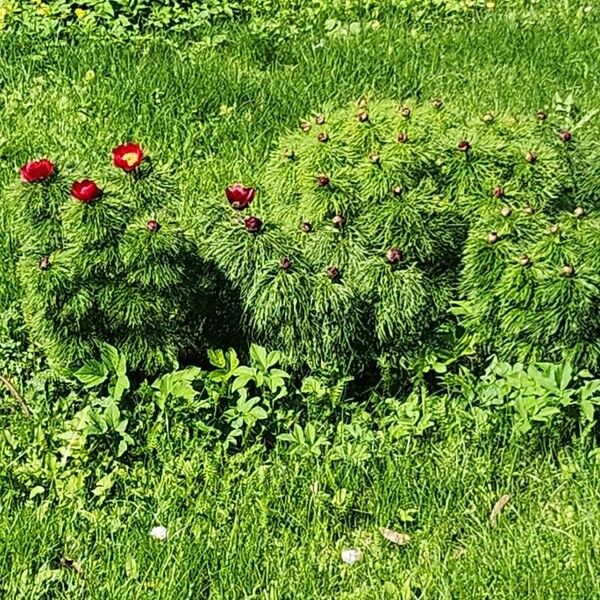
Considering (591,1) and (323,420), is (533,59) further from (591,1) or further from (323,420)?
(323,420)

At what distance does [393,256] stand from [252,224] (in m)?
0.42

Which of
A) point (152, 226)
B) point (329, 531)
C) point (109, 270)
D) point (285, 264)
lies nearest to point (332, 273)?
point (285, 264)

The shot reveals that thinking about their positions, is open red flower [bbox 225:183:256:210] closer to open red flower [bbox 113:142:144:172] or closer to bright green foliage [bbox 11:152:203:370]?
bright green foliage [bbox 11:152:203:370]

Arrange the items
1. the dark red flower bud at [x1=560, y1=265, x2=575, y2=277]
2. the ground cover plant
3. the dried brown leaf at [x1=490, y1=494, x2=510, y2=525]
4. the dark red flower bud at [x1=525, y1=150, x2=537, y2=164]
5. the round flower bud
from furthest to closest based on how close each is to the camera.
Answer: the dark red flower bud at [x1=525, y1=150, x2=537, y2=164] < the round flower bud < the dark red flower bud at [x1=560, y1=265, x2=575, y2=277] < the dried brown leaf at [x1=490, y1=494, x2=510, y2=525] < the ground cover plant

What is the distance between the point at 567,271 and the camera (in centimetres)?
314

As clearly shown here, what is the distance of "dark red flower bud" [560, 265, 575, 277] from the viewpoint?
3.14 meters

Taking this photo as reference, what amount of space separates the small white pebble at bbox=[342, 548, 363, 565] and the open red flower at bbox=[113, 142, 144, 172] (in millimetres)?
1299

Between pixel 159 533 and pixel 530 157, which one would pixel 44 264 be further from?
pixel 530 157

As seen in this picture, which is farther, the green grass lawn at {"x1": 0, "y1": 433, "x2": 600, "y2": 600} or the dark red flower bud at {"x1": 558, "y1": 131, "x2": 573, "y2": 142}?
the dark red flower bud at {"x1": 558, "y1": 131, "x2": 573, "y2": 142}

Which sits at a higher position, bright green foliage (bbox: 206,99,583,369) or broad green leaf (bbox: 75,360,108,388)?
bright green foliage (bbox: 206,99,583,369)

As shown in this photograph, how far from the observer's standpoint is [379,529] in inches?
117

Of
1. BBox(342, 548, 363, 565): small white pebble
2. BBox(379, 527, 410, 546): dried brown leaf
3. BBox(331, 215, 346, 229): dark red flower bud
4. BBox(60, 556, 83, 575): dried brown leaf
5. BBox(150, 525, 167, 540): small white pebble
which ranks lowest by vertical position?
BBox(379, 527, 410, 546): dried brown leaf


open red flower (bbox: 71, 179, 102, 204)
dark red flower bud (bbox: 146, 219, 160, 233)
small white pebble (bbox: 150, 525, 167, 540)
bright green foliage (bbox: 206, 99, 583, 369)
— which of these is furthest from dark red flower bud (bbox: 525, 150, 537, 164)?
small white pebble (bbox: 150, 525, 167, 540)

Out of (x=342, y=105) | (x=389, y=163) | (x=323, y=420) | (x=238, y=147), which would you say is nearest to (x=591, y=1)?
(x=342, y=105)
